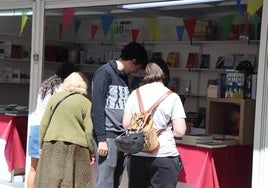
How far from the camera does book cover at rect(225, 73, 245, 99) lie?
4059mm

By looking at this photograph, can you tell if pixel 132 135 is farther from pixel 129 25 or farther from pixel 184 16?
pixel 129 25

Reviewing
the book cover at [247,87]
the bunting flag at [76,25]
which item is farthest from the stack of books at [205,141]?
the bunting flag at [76,25]

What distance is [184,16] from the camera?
7.63 metres

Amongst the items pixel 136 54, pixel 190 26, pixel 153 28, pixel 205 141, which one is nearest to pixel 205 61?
pixel 190 26

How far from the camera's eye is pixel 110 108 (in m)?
3.47

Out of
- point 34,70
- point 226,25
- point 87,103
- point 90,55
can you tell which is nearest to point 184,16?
point 226,25

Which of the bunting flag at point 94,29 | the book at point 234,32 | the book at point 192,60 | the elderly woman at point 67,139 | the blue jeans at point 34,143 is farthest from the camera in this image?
the bunting flag at point 94,29

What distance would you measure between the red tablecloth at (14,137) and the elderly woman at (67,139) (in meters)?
1.69

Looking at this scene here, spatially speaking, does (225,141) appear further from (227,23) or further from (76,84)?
(227,23)

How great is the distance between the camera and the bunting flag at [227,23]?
7.15 m

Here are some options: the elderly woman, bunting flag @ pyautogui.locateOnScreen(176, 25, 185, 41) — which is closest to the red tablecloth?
the elderly woman

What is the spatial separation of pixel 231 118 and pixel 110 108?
4.46 ft

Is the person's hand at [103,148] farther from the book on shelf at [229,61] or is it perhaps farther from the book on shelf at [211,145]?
the book on shelf at [229,61]

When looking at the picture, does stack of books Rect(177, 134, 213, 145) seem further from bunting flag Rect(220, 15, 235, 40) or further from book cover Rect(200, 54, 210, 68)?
book cover Rect(200, 54, 210, 68)
